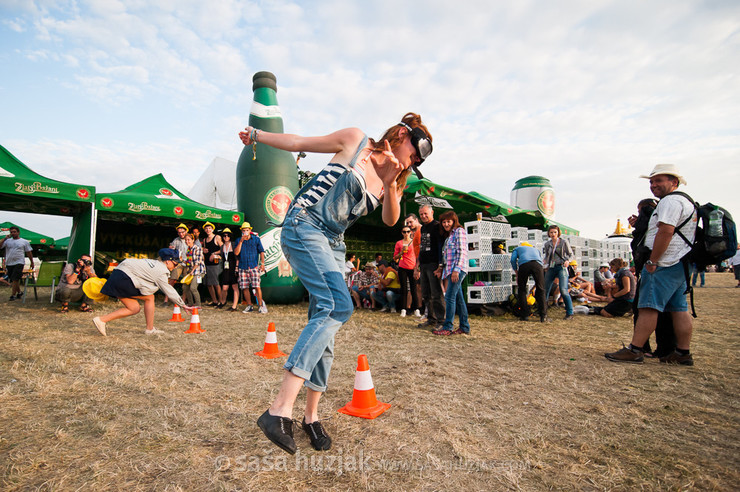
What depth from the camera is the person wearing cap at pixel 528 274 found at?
7066 mm

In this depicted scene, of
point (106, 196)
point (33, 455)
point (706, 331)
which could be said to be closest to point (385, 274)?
point (706, 331)

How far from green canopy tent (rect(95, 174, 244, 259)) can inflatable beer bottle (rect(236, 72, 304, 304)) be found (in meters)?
0.64

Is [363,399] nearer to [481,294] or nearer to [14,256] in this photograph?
[481,294]

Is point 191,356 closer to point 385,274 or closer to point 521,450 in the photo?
point 521,450

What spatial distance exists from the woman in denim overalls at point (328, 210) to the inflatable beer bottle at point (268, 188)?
7649 millimetres

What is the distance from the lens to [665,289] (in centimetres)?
374

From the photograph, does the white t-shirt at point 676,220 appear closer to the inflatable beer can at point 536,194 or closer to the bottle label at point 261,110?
the bottle label at point 261,110

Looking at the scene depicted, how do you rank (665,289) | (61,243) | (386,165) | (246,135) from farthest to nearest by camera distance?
(61,243), (665,289), (246,135), (386,165)

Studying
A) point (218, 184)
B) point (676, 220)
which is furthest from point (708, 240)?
point (218, 184)

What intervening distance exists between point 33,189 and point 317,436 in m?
8.34

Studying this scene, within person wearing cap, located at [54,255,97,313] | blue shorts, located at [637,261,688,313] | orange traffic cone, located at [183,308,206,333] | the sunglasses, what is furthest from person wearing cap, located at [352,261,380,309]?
the sunglasses

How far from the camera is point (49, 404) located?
2.62 meters

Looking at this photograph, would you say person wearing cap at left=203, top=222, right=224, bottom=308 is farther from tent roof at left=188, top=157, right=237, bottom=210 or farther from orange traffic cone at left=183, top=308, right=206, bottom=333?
tent roof at left=188, top=157, right=237, bottom=210

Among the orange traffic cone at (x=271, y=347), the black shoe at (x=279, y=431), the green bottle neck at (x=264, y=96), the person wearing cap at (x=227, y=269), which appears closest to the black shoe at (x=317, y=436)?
the black shoe at (x=279, y=431)
